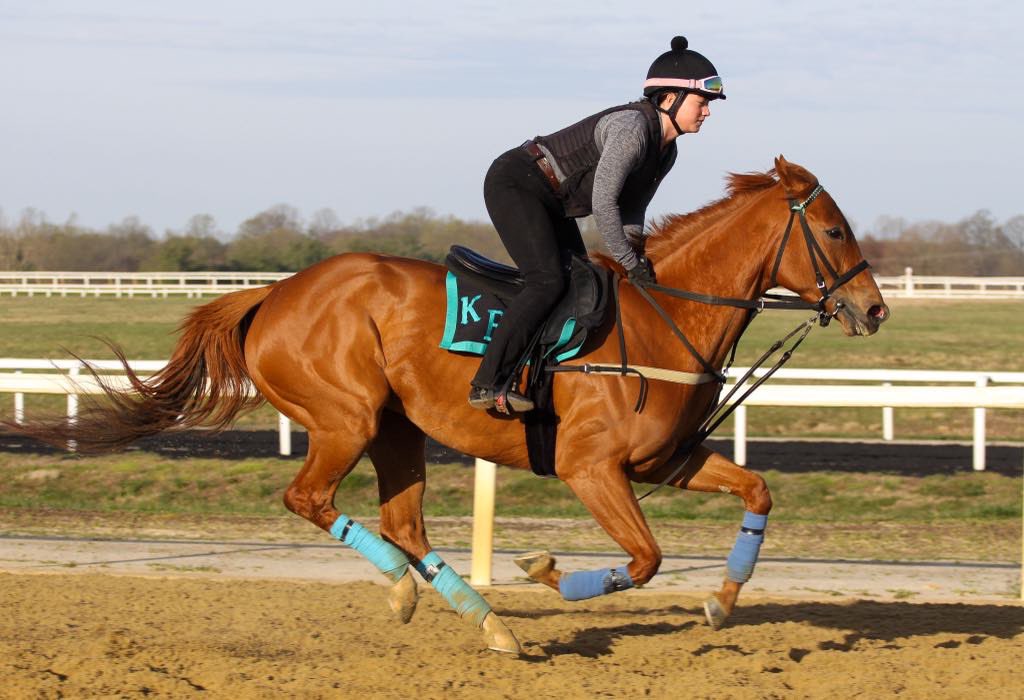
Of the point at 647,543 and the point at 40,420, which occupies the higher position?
the point at 40,420

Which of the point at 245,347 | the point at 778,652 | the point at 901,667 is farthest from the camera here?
the point at 245,347

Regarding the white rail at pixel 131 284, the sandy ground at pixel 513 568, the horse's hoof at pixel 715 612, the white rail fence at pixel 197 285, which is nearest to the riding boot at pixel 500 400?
the horse's hoof at pixel 715 612

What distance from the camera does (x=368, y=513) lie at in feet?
31.7

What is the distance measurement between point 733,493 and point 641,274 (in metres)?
1.03

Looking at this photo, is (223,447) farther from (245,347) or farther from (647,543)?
(647,543)

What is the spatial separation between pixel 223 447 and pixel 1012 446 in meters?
8.37

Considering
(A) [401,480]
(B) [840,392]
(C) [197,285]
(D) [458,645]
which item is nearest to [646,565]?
(D) [458,645]

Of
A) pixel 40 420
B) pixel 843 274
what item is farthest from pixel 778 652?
pixel 40 420

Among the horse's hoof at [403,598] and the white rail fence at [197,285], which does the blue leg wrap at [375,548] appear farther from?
the white rail fence at [197,285]

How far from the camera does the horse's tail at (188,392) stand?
233 inches

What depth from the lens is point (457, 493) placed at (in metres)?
10.5

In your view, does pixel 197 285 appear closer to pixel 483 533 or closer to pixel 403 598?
pixel 483 533

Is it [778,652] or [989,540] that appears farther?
[989,540]

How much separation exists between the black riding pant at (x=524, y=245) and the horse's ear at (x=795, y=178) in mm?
971
